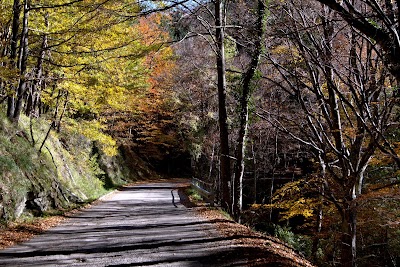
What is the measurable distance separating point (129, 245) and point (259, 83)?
1349 cm

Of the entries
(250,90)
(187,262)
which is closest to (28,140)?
(250,90)

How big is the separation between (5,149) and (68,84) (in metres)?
3.61

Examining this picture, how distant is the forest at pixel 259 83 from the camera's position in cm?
825

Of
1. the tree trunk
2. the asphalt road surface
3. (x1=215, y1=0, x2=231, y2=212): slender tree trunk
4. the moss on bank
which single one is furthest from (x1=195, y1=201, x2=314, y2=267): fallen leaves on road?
the moss on bank

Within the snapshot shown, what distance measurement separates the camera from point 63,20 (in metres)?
13.1

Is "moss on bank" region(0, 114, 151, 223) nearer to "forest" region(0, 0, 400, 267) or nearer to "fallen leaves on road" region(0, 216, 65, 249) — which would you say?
"forest" region(0, 0, 400, 267)

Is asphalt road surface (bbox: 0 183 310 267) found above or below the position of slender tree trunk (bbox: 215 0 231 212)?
below

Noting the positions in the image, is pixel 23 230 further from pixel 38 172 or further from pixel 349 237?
pixel 349 237

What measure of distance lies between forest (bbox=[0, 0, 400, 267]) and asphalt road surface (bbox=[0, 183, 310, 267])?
2.91m

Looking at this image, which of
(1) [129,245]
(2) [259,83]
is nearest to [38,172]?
(1) [129,245]

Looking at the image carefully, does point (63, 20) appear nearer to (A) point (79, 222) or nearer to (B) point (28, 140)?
(B) point (28, 140)

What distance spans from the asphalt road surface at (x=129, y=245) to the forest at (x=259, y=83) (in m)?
2.91

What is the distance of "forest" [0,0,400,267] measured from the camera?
27.1 feet

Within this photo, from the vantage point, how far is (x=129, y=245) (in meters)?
7.79
